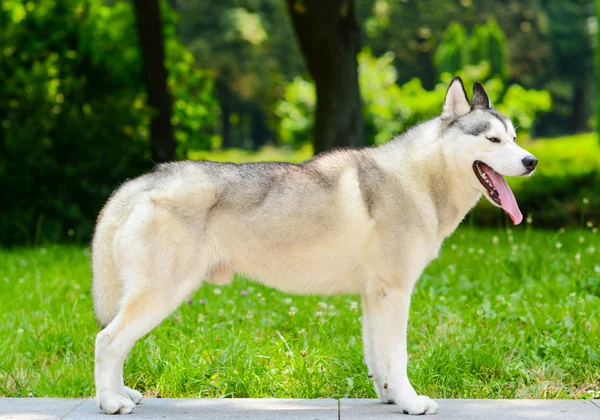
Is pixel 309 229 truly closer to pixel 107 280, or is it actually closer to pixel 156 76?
pixel 107 280

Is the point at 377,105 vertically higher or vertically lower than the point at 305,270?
higher

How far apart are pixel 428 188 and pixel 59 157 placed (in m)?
7.95

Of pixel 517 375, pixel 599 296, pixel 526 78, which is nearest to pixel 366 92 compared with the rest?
pixel 599 296

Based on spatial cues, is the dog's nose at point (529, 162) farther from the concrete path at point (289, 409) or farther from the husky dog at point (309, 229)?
the concrete path at point (289, 409)

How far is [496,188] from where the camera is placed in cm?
443

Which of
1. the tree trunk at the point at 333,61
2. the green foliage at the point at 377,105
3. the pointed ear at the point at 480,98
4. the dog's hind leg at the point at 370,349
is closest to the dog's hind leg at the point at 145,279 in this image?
the dog's hind leg at the point at 370,349

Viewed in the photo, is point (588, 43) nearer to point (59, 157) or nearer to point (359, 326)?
point (59, 157)

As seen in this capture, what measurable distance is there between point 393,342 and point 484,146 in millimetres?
1205

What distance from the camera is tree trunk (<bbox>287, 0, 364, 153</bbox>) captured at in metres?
11.1

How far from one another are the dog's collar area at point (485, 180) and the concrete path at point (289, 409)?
1.16 metres

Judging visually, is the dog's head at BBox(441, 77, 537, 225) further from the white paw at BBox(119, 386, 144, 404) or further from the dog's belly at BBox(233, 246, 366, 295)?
the white paw at BBox(119, 386, 144, 404)

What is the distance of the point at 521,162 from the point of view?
426cm

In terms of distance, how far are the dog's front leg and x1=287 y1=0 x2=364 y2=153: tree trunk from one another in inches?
266

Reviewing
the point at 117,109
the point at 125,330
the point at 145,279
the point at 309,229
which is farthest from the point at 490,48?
the point at 125,330
